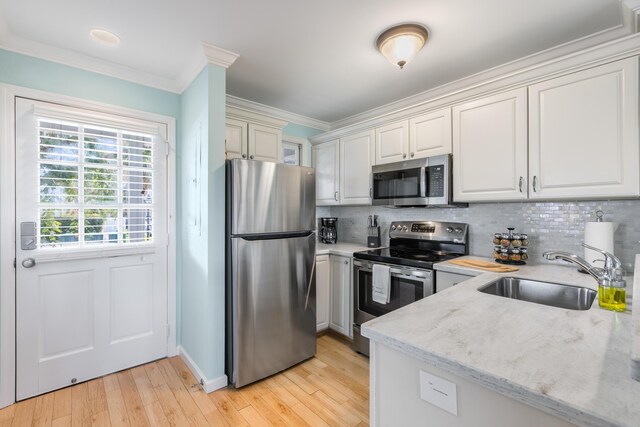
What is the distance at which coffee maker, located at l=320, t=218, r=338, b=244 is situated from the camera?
3.46 metres

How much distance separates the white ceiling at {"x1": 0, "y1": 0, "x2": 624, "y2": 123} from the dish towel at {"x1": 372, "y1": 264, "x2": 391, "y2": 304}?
5.42 ft

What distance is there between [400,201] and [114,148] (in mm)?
2450

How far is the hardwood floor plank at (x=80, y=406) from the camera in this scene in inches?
71.6

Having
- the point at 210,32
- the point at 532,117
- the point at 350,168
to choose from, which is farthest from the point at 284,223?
the point at 532,117

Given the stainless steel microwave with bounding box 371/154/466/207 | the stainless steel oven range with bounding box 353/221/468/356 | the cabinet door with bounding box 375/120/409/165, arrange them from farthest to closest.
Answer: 1. the cabinet door with bounding box 375/120/409/165
2. the stainless steel microwave with bounding box 371/154/466/207
3. the stainless steel oven range with bounding box 353/221/468/356

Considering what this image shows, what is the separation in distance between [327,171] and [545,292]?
93.2 inches

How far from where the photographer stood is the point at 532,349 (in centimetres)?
82

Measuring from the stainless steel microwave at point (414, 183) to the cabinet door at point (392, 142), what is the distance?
0.08 metres

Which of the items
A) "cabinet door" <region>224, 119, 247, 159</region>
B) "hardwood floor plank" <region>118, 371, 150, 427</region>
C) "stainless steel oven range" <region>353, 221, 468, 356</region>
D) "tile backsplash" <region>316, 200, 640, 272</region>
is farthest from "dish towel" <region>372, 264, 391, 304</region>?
"hardwood floor plank" <region>118, 371, 150, 427</region>

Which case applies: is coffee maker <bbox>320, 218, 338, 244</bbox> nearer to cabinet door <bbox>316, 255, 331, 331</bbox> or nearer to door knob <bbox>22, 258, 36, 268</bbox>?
cabinet door <bbox>316, 255, 331, 331</bbox>

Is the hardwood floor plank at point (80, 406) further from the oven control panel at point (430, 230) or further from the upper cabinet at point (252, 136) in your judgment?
the oven control panel at point (430, 230)

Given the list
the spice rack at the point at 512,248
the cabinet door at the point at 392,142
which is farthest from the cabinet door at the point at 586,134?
the cabinet door at the point at 392,142

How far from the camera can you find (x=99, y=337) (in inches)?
90.4

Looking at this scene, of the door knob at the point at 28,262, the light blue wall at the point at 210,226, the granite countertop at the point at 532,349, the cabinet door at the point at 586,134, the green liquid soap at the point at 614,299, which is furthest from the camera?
the light blue wall at the point at 210,226
